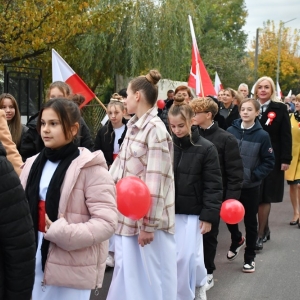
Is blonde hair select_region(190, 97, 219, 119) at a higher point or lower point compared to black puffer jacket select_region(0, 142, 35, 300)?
higher

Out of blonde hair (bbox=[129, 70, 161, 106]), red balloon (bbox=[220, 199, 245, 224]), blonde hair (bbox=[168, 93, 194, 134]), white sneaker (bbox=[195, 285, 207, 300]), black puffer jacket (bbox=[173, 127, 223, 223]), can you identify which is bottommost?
white sneaker (bbox=[195, 285, 207, 300])

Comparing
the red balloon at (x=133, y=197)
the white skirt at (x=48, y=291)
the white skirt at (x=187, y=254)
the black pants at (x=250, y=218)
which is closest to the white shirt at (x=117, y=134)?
the black pants at (x=250, y=218)

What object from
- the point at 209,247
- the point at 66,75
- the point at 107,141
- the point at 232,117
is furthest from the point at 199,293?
the point at 232,117

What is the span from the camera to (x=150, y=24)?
673 inches

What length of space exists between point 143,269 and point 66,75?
4318mm

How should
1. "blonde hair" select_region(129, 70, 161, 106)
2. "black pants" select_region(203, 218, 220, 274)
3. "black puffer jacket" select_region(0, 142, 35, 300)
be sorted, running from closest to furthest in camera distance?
"black puffer jacket" select_region(0, 142, 35, 300), "blonde hair" select_region(129, 70, 161, 106), "black pants" select_region(203, 218, 220, 274)

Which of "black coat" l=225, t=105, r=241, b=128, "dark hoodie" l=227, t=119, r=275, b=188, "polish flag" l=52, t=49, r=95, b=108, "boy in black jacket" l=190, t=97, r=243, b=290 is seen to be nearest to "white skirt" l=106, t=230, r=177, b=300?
"boy in black jacket" l=190, t=97, r=243, b=290

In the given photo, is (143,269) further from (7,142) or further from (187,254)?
(7,142)

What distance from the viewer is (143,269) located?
4352 mm

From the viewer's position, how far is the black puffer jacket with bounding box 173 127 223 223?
4.90 meters

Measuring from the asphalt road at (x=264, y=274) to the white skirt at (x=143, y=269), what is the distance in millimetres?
1159

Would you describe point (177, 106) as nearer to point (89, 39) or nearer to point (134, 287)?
point (134, 287)

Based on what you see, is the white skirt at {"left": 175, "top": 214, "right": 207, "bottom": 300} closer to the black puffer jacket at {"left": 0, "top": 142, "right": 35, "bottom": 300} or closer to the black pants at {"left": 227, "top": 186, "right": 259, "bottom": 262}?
the black pants at {"left": 227, "top": 186, "right": 259, "bottom": 262}

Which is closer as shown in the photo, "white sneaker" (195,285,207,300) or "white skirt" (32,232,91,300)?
"white skirt" (32,232,91,300)
